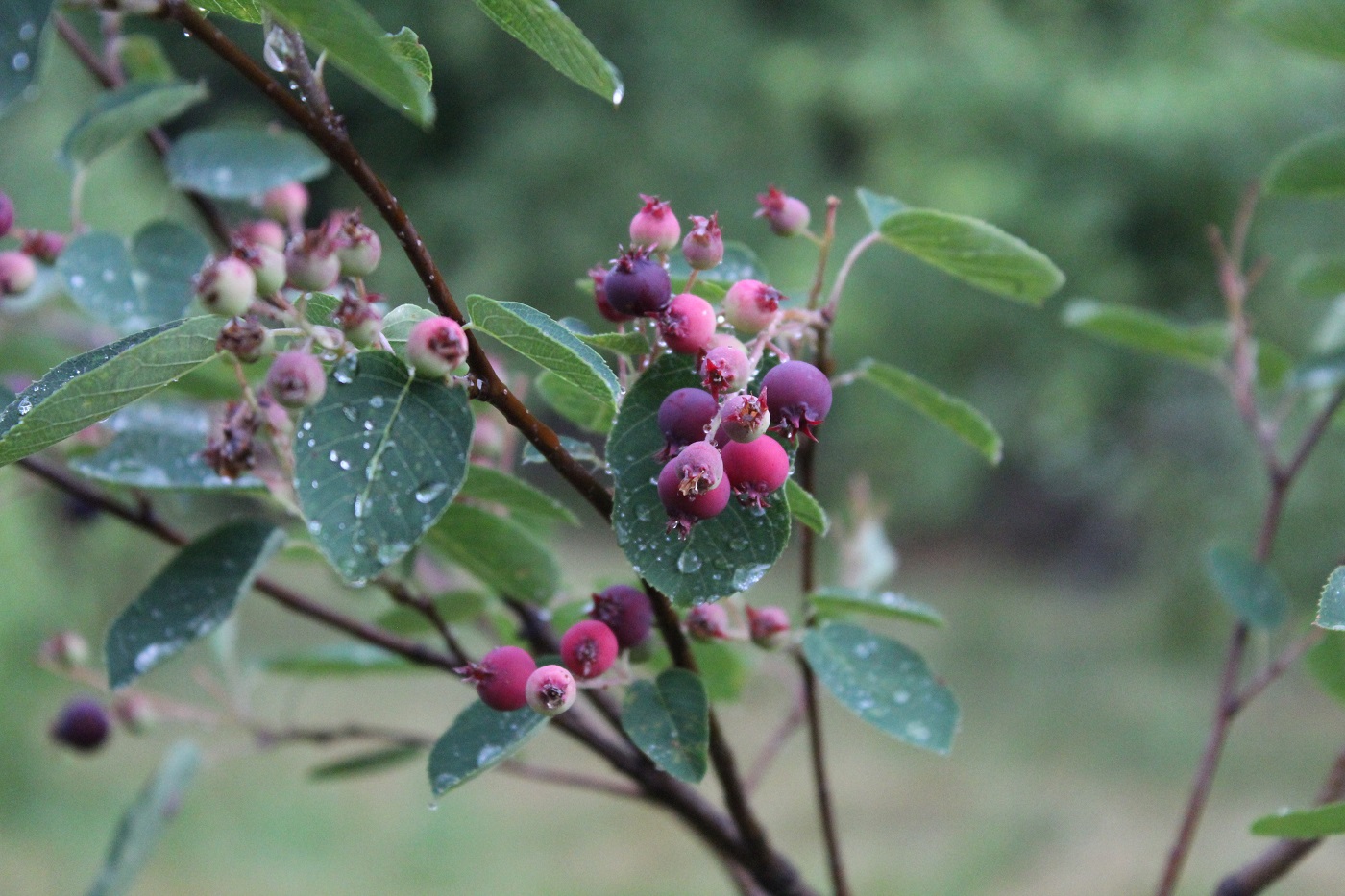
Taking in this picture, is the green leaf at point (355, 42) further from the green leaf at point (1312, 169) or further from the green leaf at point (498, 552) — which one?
the green leaf at point (1312, 169)

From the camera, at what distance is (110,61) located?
65cm

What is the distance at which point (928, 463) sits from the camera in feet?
11.3

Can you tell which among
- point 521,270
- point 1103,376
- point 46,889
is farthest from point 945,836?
point 521,270

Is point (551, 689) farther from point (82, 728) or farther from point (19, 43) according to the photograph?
point (82, 728)

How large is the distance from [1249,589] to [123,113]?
23.6 inches

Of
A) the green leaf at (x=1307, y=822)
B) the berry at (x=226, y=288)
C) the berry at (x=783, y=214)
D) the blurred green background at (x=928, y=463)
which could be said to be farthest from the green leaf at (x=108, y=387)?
the blurred green background at (x=928, y=463)

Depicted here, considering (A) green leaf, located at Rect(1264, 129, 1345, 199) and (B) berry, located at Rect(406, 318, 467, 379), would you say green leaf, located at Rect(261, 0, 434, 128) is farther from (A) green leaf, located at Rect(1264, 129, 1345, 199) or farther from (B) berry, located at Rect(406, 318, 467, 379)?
(A) green leaf, located at Rect(1264, 129, 1345, 199)

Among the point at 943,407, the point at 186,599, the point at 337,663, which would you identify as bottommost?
the point at 337,663

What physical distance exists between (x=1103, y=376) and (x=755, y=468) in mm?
3120

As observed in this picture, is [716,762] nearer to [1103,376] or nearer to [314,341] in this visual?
[314,341]

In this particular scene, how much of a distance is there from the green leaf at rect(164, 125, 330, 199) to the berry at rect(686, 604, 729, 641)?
0.31 m

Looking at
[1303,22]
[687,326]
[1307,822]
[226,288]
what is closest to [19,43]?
[226,288]

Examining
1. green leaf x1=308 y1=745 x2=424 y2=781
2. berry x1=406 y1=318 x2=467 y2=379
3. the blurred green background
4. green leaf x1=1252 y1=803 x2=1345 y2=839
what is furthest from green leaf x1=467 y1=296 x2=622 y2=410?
the blurred green background

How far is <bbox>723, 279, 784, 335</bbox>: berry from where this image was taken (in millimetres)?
329
